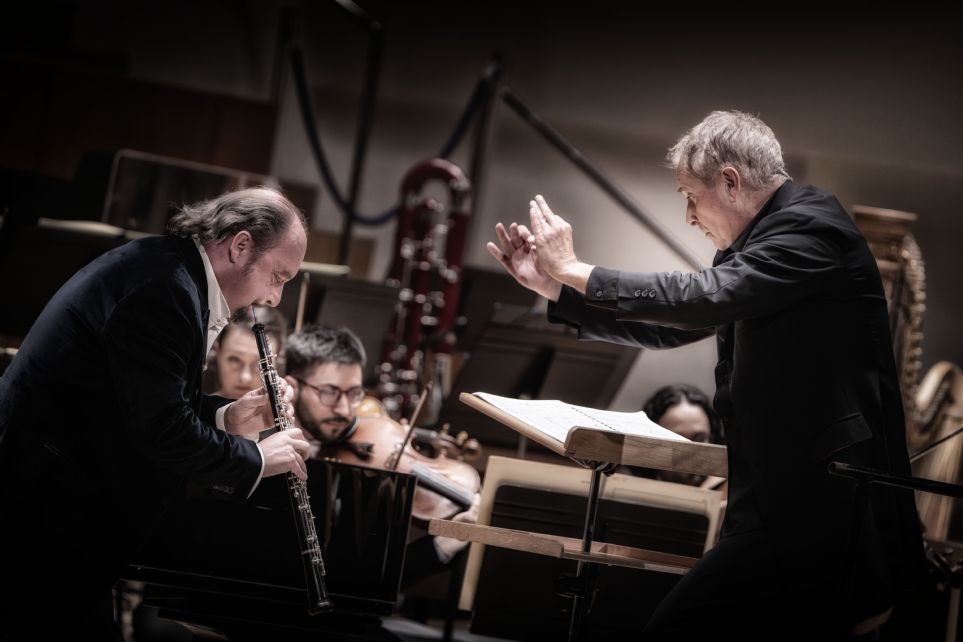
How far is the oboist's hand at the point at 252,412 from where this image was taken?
7.97 feet

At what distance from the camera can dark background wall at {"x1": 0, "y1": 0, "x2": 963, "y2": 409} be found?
5996mm

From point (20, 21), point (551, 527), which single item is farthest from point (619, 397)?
point (20, 21)

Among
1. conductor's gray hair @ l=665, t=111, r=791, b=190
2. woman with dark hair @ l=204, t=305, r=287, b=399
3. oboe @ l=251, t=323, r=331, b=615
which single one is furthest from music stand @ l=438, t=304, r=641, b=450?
conductor's gray hair @ l=665, t=111, r=791, b=190

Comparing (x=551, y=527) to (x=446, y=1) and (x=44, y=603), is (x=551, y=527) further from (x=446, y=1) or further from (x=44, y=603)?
(x=446, y=1)

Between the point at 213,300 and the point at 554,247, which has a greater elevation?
the point at 554,247

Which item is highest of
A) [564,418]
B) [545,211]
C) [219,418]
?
[545,211]

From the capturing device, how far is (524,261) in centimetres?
234

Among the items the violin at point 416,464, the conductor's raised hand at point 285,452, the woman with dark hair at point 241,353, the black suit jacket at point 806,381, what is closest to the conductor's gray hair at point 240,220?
the conductor's raised hand at point 285,452

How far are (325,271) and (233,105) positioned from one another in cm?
261

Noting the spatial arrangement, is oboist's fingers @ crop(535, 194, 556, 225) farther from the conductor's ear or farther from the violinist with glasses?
the violinist with glasses

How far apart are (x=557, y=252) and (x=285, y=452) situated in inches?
28.8

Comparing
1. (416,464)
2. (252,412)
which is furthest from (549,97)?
(252,412)

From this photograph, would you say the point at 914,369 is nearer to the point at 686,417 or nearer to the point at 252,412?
the point at 686,417

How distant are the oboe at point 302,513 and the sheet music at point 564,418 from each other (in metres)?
0.50
